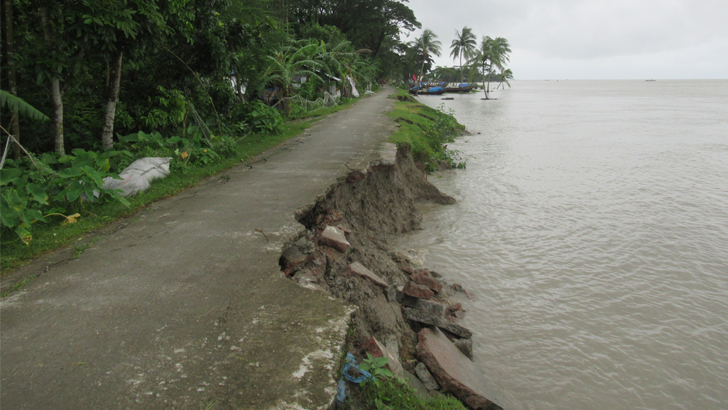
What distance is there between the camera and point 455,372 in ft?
10.7

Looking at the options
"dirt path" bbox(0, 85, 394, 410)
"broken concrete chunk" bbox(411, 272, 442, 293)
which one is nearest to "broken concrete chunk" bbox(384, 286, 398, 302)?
"broken concrete chunk" bbox(411, 272, 442, 293)

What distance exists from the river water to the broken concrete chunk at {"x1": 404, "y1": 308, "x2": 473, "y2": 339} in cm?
29

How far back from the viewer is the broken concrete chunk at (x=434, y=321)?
3939 millimetres

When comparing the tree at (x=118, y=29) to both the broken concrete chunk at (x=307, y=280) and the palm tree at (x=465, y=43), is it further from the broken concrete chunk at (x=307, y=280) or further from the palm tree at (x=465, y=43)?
the palm tree at (x=465, y=43)

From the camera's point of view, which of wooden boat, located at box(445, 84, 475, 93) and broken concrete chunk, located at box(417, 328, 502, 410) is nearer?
broken concrete chunk, located at box(417, 328, 502, 410)

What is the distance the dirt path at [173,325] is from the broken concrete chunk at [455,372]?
102 centimetres

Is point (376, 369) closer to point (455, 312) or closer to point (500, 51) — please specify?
point (455, 312)

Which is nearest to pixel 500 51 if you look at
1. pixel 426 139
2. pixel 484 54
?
pixel 484 54

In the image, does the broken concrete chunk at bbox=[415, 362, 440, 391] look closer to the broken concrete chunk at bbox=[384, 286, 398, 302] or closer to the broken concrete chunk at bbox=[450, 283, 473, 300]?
the broken concrete chunk at bbox=[384, 286, 398, 302]

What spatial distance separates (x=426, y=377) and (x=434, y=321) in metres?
0.83

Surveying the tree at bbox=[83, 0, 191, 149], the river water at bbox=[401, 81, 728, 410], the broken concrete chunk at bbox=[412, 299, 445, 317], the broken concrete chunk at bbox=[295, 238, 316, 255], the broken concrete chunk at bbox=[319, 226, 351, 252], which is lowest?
the river water at bbox=[401, 81, 728, 410]

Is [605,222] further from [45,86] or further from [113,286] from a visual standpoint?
[45,86]

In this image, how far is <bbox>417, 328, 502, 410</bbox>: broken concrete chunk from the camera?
3100mm

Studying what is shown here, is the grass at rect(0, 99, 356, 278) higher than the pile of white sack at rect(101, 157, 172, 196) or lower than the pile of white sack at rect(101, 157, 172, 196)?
lower
